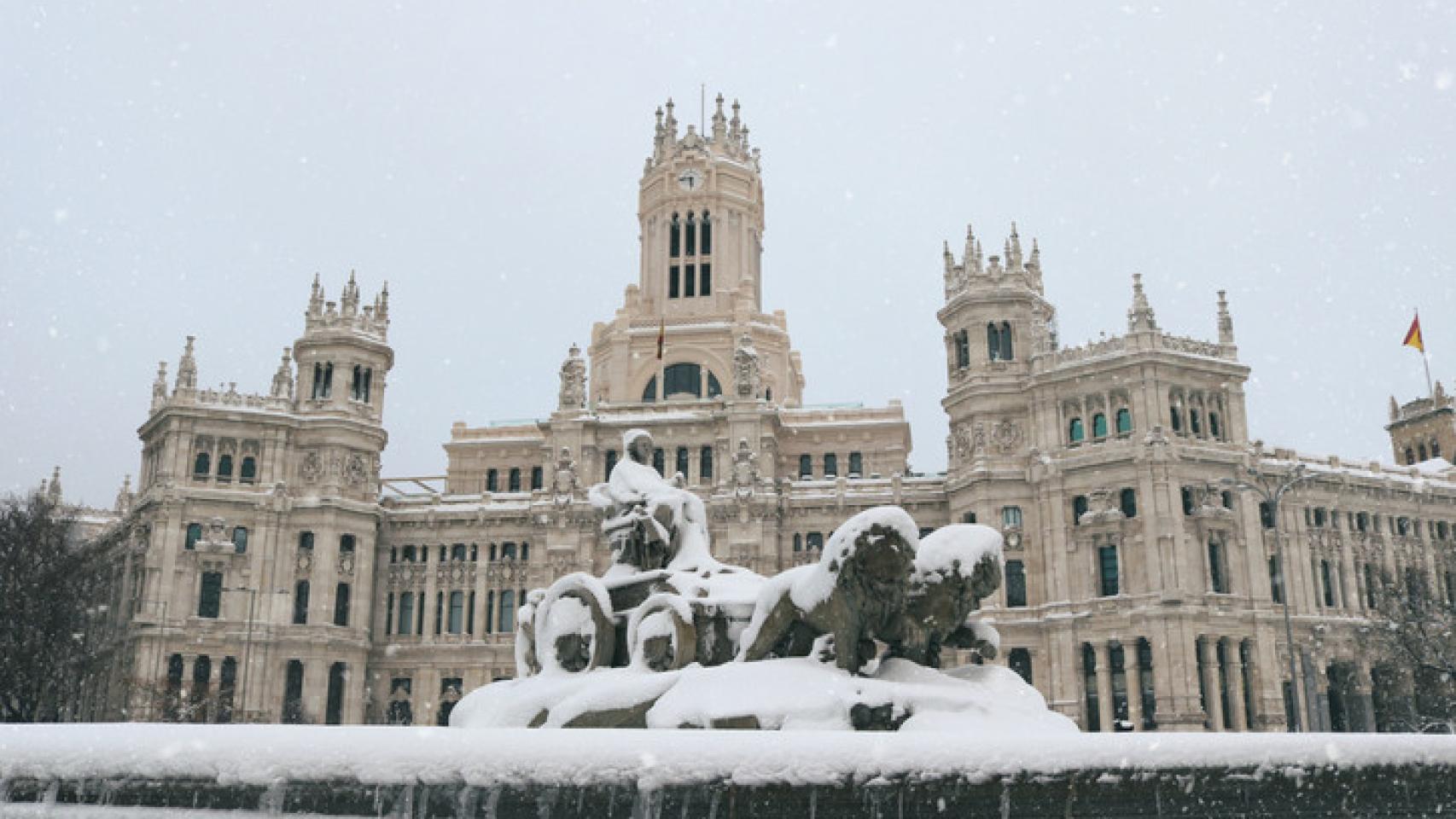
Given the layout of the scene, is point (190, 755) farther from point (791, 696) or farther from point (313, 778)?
point (791, 696)

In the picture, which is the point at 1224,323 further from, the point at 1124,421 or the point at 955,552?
the point at 955,552

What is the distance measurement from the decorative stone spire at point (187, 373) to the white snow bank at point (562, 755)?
61841 mm

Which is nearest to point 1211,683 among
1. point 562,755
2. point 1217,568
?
point 1217,568

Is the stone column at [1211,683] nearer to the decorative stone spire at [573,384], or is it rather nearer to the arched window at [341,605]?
the decorative stone spire at [573,384]

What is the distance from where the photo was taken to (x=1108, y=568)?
57781 mm

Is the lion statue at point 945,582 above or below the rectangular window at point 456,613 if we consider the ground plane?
below

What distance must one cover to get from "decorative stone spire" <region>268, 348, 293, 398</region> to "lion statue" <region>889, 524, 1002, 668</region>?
60.3 m

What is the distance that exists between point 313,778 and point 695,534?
9.45 m

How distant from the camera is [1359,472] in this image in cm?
6272

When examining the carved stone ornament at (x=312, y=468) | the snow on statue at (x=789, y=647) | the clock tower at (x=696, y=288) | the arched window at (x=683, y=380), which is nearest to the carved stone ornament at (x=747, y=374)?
the clock tower at (x=696, y=288)


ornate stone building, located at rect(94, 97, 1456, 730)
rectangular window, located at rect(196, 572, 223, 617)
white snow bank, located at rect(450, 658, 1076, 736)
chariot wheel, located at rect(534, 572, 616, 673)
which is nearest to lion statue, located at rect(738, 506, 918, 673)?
white snow bank, located at rect(450, 658, 1076, 736)

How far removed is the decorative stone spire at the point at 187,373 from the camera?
6744 centimetres

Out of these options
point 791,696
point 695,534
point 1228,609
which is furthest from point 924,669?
point 1228,609

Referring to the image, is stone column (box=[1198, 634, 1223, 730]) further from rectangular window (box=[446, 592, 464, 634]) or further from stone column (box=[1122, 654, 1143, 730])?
rectangular window (box=[446, 592, 464, 634])
